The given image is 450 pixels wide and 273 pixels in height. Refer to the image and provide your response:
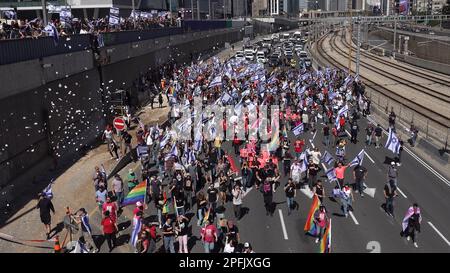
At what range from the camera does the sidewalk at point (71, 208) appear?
1572cm

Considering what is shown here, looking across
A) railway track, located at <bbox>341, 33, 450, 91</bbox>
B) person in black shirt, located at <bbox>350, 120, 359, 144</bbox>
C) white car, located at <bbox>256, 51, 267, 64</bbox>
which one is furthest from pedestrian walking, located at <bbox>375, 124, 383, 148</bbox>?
white car, located at <bbox>256, 51, 267, 64</bbox>

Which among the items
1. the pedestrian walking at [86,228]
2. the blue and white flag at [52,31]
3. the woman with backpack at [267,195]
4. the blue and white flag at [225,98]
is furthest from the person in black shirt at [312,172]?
the blue and white flag at [52,31]

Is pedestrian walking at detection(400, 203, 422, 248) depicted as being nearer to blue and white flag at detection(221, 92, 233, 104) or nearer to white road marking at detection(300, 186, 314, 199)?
white road marking at detection(300, 186, 314, 199)

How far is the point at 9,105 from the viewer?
814 inches

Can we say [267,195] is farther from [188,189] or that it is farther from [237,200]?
[188,189]

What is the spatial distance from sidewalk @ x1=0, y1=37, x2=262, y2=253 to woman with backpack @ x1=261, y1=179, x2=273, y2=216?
4143 mm

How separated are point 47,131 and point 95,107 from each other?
7586mm

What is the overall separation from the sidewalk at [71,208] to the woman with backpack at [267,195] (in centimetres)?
414

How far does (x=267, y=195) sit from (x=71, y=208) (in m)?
7.38

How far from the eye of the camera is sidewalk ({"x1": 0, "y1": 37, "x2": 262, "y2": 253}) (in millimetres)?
15719

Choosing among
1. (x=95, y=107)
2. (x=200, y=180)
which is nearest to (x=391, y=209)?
(x=200, y=180)

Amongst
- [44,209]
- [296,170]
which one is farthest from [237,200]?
A: [44,209]

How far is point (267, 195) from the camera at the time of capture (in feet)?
58.2

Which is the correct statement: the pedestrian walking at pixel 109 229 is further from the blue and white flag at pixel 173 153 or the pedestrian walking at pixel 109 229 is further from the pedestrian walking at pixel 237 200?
the blue and white flag at pixel 173 153
